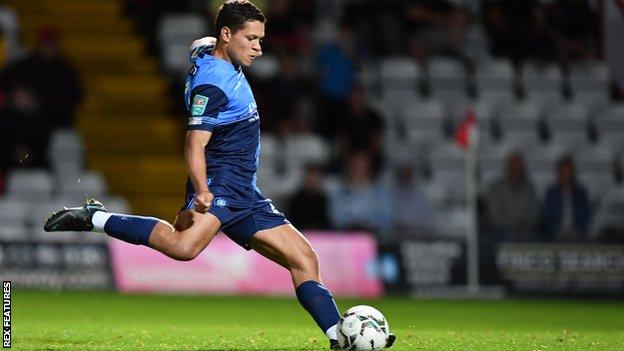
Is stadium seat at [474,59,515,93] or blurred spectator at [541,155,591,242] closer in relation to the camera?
blurred spectator at [541,155,591,242]

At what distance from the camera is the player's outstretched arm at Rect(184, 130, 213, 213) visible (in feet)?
27.6

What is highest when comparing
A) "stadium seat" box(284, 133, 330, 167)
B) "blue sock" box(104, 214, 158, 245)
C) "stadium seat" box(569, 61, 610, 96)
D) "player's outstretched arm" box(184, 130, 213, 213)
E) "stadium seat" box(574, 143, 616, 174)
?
"player's outstretched arm" box(184, 130, 213, 213)

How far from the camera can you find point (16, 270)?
1619 cm

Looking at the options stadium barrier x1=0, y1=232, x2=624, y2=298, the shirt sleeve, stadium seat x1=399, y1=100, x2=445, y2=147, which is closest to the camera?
the shirt sleeve

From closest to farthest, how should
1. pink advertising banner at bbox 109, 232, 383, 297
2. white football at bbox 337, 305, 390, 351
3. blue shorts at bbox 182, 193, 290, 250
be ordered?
white football at bbox 337, 305, 390, 351, blue shorts at bbox 182, 193, 290, 250, pink advertising banner at bbox 109, 232, 383, 297

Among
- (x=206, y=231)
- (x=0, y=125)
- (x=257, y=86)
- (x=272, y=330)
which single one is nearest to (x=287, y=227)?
(x=206, y=231)

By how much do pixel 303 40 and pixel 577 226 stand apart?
15.2ft

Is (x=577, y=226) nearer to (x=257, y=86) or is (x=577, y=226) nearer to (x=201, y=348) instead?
(x=257, y=86)

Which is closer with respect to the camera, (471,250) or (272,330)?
(272,330)

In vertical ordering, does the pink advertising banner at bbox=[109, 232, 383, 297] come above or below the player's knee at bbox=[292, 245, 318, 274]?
below

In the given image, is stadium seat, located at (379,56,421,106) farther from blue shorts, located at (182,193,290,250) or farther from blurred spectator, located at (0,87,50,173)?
blue shorts, located at (182,193,290,250)

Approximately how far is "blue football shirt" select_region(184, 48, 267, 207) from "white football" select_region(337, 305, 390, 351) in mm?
974

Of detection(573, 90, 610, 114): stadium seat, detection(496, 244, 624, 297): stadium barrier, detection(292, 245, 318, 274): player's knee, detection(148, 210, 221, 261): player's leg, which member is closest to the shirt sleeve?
detection(148, 210, 221, 261): player's leg

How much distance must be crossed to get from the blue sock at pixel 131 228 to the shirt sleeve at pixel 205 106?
69cm
